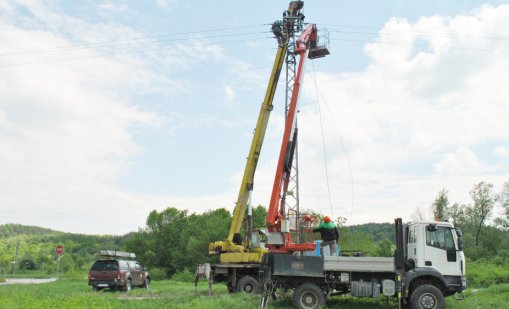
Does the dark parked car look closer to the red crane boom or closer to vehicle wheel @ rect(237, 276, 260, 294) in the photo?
vehicle wheel @ rect(237, 276, 260, 294)

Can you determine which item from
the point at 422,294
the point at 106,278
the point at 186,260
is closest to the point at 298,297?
the point at 422,294

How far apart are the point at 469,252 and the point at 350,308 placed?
5208 cm

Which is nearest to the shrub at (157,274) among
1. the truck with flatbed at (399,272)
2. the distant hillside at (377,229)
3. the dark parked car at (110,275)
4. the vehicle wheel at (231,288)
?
the distant hillside at (377,229)

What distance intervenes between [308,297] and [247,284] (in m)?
5.19

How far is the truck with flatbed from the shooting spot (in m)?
14.2

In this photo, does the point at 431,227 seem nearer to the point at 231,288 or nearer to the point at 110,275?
the point at 231,288

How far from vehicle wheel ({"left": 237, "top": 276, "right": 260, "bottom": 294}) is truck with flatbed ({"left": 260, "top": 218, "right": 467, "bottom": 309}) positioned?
14.5 feet

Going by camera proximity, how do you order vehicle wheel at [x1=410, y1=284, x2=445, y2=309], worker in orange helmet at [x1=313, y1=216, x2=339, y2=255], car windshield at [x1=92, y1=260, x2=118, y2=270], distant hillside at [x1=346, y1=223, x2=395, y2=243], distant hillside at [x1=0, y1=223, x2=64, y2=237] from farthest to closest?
distant hillside at [x1=0, y1=223, x2=64, y2=237] < distant hillside at [x1=346, y1=223, x2=395, y2=243] < car windshield at [x1=92, y1=260, x2=118, y2=270] < worker in orange helmet at [x1=313, y1=216, x2=339, y2=255] < vehicle wheel at [x1=410, y1=284, x2=445, y2=309]

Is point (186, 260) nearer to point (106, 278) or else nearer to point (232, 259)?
point (106, 278)

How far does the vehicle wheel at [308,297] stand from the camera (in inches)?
580

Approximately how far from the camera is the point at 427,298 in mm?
14000

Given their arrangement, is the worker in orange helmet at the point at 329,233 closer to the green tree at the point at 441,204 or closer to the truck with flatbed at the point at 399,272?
the truck with flatbed at the point at 399,272

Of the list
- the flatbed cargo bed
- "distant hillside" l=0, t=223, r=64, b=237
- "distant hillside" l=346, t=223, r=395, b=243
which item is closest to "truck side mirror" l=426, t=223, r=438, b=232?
the flatbed cargo bed

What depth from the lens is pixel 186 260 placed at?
62.8 metres
